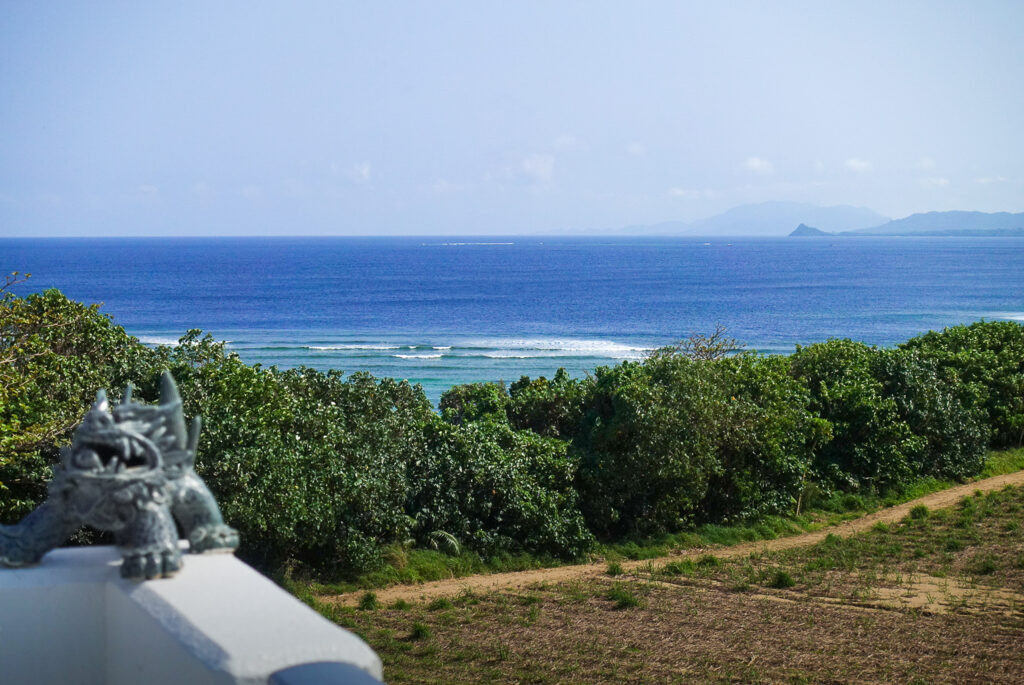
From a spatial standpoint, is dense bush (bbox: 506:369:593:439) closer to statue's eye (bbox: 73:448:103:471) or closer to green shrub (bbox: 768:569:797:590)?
green shrub (bbox: 768:569:797:590)

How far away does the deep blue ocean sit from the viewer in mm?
62594

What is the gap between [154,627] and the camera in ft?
11.9

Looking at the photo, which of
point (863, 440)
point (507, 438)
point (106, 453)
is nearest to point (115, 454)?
point (106, 453)

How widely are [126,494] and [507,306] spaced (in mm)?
90436

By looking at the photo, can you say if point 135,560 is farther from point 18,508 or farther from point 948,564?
point 948,564

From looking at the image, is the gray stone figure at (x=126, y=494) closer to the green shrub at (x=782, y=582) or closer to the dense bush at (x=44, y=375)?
the dense bush at (x=44, y=375)

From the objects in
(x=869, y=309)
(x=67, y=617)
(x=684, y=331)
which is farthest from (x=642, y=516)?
(x=869, y=309)

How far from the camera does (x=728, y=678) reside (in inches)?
404

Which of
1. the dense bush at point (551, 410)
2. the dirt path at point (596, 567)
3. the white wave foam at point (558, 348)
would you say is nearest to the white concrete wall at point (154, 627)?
the dirt path at point (596, 567)

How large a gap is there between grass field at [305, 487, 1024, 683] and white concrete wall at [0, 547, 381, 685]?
265 inches

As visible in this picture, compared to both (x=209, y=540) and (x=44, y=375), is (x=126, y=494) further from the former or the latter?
(x=44, y=375)

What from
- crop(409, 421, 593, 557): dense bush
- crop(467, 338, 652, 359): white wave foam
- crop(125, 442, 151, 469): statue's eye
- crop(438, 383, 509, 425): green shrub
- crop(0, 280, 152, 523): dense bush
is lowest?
crop(467, 338, 652, 359): white wave foam

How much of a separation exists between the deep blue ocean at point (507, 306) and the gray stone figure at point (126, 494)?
44.2m

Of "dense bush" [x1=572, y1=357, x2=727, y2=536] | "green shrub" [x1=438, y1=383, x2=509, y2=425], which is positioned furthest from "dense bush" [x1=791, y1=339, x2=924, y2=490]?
"green shrub" [x1=438, y1=383, x2=509, y2=425]
